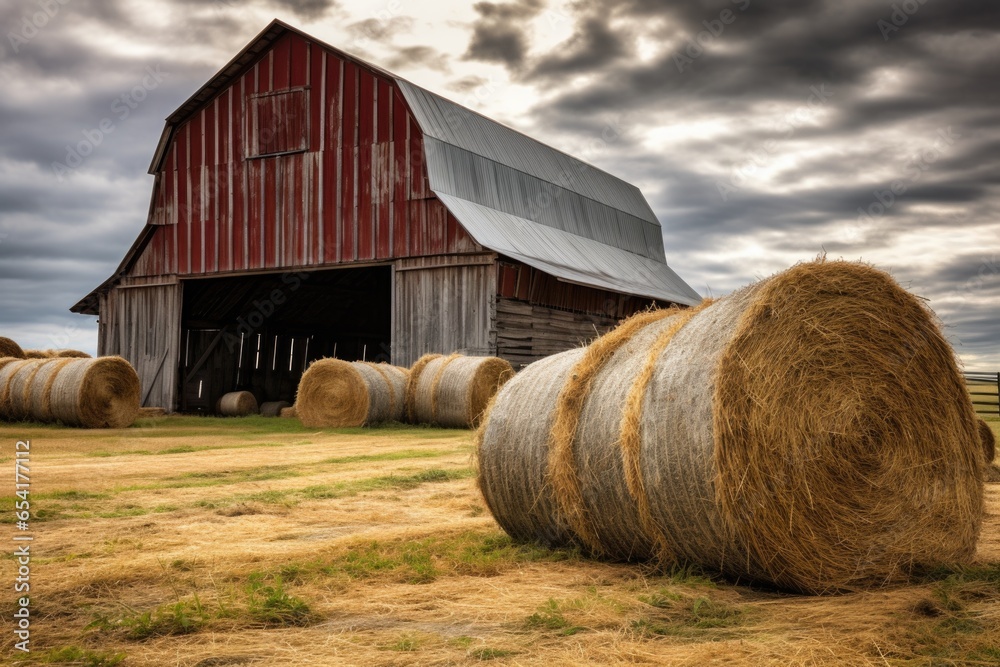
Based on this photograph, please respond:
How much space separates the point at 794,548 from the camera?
4.64 meters

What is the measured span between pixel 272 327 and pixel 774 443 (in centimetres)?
2580

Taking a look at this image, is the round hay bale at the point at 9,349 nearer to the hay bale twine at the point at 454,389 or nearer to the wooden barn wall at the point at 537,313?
the hay bale twine at the point at 454,389

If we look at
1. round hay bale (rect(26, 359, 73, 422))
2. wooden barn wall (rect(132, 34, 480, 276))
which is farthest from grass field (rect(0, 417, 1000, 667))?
wooden barn wall (rect(132, 34, 480, 276))

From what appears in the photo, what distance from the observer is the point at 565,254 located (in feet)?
82.4

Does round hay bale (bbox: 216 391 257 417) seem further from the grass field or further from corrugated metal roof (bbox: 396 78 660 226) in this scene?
the grass field

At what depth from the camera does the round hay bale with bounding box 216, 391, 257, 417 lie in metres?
25.1

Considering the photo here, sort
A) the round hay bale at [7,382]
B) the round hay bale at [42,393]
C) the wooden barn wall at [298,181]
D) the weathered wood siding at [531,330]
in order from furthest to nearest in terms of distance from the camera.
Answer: the wooden barn wall at [298,181]
the weathered wood siding at [531,330]
the round hay bale at [7,382]
the round hay bale at [42,393]

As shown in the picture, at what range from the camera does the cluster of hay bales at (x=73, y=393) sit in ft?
54.4

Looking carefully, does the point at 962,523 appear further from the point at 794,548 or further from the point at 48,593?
the point at 48,593

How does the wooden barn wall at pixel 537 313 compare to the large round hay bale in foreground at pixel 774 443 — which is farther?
the wooden barn wall at pixel 537 313

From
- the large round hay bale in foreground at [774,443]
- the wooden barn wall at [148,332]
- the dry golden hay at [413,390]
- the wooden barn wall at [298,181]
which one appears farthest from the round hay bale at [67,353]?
the large round hay bale in foreground at [774,443]

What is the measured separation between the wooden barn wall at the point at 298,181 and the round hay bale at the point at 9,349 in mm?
4502

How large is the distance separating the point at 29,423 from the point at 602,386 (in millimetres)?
15022

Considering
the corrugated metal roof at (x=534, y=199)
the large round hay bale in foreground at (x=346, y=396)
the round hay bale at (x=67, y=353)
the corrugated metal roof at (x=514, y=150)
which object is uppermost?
the corrugated metal roof at (x=514, y=150)
